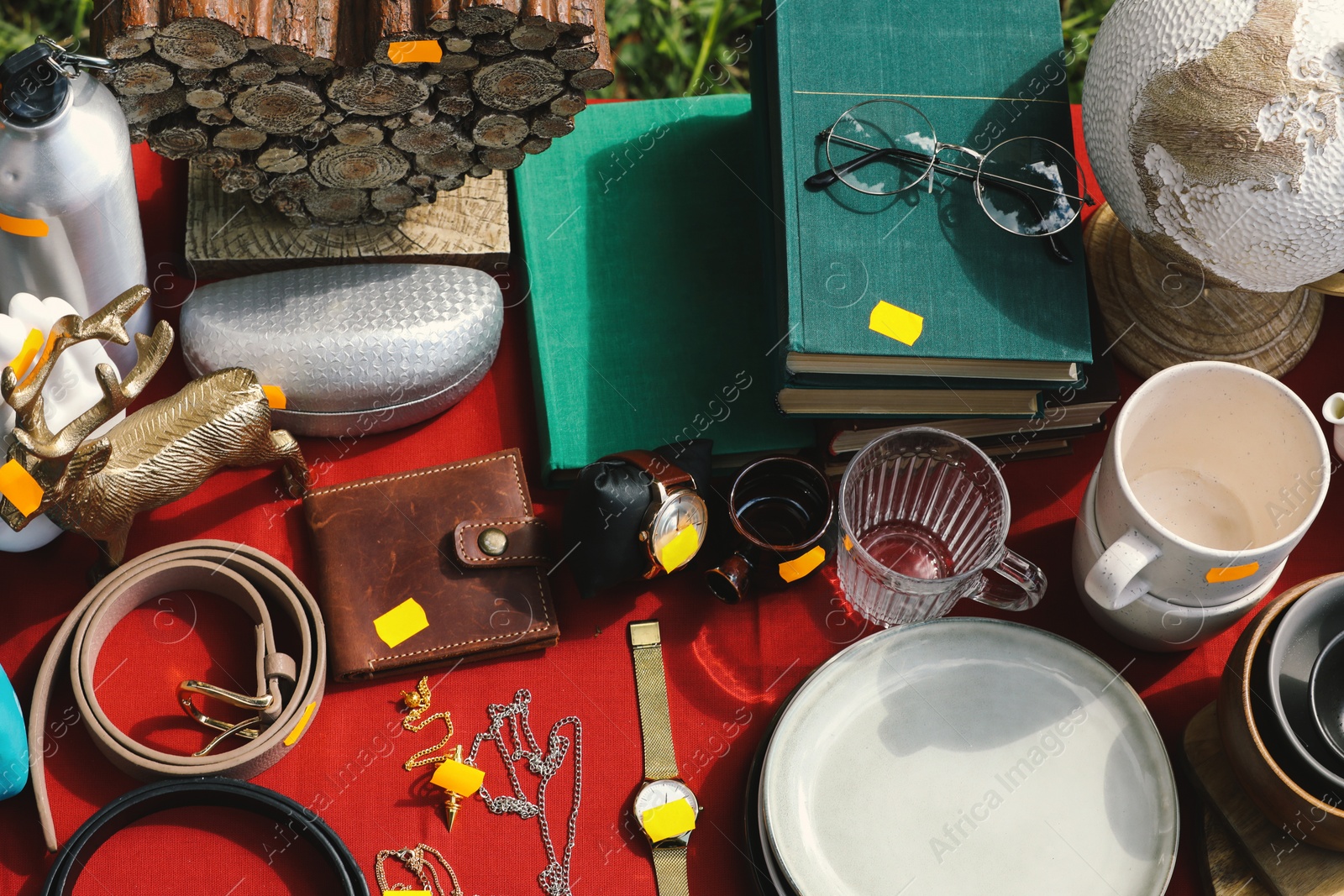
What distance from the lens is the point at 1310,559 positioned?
1.28 meters

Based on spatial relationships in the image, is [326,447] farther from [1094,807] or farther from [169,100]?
[1094,807]

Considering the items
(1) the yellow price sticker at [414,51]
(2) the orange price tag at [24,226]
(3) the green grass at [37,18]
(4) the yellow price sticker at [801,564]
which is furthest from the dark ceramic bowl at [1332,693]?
(3) the green grass at [37,18]

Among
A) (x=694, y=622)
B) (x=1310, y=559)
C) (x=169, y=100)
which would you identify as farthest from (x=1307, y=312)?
(x=169, y=100)

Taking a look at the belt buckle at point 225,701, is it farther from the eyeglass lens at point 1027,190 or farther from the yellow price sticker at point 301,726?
the eyeglass lens at point 1027,190

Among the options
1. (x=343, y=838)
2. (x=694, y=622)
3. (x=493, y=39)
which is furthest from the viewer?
(x=694, y=622)

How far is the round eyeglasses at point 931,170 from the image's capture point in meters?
1.18

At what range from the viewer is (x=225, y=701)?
3.69 feet

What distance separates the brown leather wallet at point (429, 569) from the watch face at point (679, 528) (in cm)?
14


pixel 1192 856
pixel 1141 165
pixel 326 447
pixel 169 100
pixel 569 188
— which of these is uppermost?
pixel 169 100

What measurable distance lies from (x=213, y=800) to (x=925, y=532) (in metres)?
0.78

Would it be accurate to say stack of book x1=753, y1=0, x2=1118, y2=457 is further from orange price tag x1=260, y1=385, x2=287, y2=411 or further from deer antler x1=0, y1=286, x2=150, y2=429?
deer antler x1=0, y1=286, x2=150, y2=429

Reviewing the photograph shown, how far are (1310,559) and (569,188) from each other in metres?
0.96

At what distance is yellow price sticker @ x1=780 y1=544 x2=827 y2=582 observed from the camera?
1.17m

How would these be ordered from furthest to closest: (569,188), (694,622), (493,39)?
(569,188) < (694,622) < (493,39)
